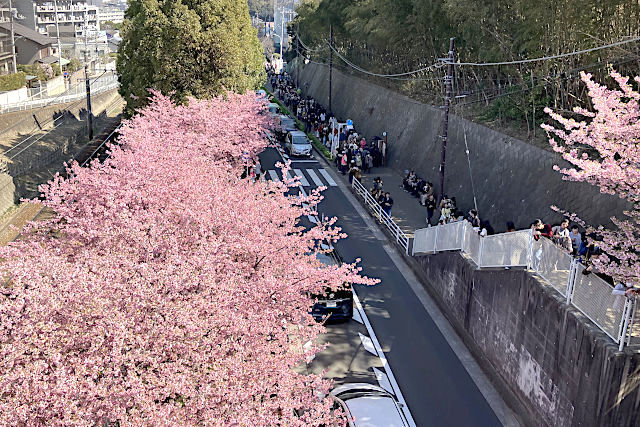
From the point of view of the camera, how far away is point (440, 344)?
1395cm

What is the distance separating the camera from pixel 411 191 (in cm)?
2469

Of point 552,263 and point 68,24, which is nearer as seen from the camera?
point 552,263

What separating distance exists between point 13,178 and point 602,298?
88.9 ft

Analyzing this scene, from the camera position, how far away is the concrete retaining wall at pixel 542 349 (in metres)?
8.83

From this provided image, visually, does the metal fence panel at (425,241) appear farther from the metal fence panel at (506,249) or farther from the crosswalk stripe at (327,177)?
the crosswalk stripe at (327,177)

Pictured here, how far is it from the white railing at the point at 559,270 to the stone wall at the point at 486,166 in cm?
315

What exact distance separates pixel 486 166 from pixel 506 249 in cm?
906

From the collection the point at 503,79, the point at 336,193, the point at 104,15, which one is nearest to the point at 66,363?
the point at 336,193

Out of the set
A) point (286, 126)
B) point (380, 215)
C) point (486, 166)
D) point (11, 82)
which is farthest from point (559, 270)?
point (11, 82)

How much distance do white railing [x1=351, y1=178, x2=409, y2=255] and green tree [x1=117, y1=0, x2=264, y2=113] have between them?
660 cm

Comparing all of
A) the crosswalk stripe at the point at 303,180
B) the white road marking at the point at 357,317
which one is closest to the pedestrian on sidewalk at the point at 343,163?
the crosswalk stripe at the point at 303,180

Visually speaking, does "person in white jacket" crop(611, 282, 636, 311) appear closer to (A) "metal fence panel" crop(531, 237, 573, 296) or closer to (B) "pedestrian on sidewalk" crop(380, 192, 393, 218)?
(A) "metal fence panel" crop(531, 237, 573, 296)

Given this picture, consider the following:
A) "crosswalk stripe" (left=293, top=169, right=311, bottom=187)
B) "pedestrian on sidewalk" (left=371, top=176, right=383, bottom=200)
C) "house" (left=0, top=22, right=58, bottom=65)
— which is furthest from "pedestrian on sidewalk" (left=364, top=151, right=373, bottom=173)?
"house" (left=0, top=22, right=58, bottom=65)

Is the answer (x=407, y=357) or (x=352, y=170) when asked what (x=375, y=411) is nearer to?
(x=407, y=357)
